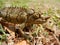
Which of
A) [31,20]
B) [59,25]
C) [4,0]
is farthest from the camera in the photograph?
[4,0]

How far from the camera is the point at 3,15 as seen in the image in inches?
137

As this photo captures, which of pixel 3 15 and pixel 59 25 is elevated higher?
pixel 3 15

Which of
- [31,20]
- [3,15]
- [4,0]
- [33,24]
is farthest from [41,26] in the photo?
[4,0]

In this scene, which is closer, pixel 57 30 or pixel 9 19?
pixel 9 19

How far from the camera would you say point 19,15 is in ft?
11.4

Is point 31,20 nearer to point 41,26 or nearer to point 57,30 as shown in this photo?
point 41,26

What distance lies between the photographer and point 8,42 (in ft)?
10.8

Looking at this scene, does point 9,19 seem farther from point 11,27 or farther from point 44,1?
point 44,1

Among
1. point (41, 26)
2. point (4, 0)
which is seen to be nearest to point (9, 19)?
point (41, 26)

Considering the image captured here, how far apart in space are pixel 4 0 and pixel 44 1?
1013mm

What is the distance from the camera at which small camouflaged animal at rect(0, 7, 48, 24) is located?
3.47 metres

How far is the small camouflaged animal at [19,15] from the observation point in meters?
3.47

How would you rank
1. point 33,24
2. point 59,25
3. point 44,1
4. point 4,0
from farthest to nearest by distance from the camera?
1. point 44,1
2. point 4,0
3. point 59,25
4. point 33,24

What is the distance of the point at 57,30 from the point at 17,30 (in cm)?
83
